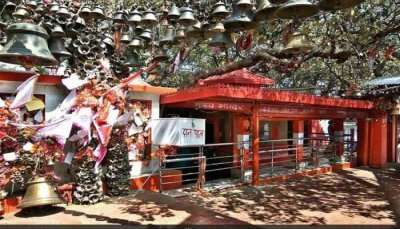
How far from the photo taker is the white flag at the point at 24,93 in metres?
7.31

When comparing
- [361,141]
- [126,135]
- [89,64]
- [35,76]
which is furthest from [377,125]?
[35,76]

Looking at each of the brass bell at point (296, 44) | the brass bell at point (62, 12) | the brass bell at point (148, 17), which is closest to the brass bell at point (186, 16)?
the brass bell at point (148, 17)

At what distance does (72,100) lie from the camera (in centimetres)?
799

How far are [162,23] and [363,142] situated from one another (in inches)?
471

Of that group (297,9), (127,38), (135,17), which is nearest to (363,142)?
(127,38)

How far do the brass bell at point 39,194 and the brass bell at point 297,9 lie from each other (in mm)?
5594

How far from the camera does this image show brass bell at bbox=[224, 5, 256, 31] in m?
4.31

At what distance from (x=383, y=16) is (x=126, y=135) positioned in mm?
7538

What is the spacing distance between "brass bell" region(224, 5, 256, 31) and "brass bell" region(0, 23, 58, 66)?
6.92ft

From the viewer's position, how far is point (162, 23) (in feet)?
20.1

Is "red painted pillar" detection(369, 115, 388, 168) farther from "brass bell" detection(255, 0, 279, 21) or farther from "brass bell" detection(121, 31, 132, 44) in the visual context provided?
"brass bell" detection(255, 0, 279, 21)

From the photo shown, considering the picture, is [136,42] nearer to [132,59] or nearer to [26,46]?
[132,59]


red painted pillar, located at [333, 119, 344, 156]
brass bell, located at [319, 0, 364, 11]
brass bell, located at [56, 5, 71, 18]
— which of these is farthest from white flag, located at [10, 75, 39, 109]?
red painted pillar, located at [333, 119, 344, 156]

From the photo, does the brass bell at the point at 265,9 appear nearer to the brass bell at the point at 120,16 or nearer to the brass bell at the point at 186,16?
the brass bell at the point at 186,16
